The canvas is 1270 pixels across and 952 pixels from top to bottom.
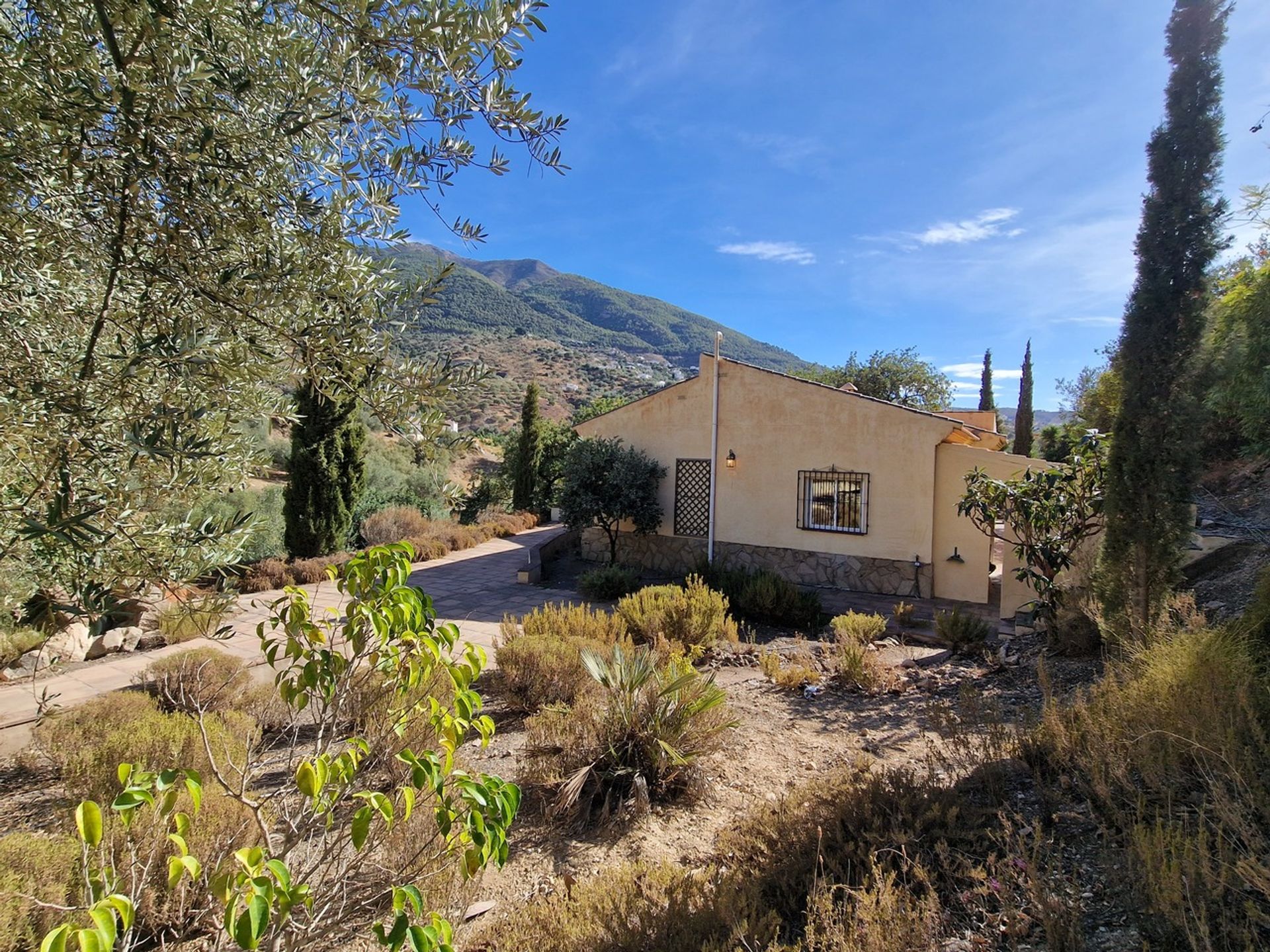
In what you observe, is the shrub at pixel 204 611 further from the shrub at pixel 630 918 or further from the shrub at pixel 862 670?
the shrub at pixel 862 670

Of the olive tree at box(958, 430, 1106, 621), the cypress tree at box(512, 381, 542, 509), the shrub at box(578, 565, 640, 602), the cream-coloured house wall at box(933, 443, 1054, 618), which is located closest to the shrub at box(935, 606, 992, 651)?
the olive tree at box(958, 430, 1106, 621)

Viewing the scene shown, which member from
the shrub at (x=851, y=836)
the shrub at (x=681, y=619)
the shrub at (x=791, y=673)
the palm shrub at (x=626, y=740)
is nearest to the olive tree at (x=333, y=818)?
the palm shrub at (x=626, y=740)

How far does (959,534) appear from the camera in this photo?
10.8m

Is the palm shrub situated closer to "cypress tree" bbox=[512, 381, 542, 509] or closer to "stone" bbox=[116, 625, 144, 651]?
"stone" bbox=[116, 625, 144, 651]

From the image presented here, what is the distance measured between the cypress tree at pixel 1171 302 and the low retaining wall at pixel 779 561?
17.8ft

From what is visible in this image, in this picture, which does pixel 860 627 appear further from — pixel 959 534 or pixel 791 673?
pixel 959 534

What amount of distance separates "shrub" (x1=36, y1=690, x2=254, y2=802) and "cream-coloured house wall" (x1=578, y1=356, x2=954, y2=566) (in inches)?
405

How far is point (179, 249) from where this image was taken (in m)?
1.97

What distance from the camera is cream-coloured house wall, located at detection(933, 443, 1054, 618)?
1045 centimetres

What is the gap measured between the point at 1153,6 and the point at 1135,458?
174 inches

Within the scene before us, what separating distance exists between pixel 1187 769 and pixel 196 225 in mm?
4988

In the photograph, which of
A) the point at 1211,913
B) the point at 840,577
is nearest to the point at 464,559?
the point at 840,577

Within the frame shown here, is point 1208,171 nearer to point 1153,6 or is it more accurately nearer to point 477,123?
point 1153,6

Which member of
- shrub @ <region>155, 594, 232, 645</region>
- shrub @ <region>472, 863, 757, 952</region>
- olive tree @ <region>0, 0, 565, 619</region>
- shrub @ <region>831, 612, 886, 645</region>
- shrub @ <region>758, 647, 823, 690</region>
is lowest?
shrub @ <region>758, 647, 823, 690</region>
